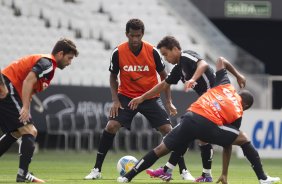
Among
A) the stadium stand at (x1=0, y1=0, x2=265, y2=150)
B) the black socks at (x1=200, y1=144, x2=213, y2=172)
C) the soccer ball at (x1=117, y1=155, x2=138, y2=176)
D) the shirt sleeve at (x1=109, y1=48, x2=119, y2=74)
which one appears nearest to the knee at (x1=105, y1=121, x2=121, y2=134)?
the soccer ball at (x1=117, y1=155, x2=138, y2=176)

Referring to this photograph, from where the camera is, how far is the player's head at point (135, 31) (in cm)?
1177

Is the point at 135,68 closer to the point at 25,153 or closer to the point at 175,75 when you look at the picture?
the point at 175,75

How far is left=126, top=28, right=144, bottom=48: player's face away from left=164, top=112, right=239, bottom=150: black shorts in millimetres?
2161

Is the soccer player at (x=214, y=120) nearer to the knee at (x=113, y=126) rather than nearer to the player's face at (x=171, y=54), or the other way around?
the player's face at (x=171, y=54)

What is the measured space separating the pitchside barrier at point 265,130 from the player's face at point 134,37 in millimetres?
9569

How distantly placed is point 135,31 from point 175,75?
3.82ft

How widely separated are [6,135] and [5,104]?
0.68m

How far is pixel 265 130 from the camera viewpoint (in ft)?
70.6

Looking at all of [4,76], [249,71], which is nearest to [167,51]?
[4,76]

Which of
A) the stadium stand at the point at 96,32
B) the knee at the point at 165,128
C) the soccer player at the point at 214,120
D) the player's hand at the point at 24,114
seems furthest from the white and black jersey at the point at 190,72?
the stadium stand at the point at 96,32

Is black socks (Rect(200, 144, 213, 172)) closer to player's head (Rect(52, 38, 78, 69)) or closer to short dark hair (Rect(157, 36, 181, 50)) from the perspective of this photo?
short dark hair (Rect(157, 36, 181, 50))

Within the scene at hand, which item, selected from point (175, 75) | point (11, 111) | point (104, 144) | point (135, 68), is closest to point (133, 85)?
point (135, 68)

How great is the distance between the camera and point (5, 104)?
1068 cm

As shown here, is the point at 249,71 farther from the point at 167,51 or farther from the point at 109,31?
the point at 167,51
